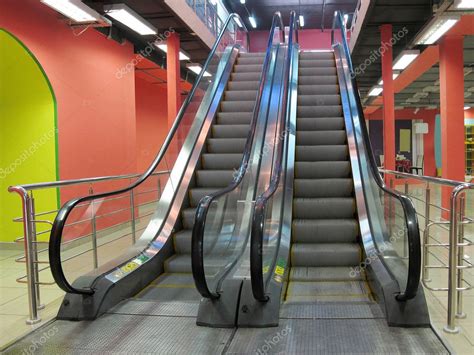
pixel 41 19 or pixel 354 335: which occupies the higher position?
pixel 41 19

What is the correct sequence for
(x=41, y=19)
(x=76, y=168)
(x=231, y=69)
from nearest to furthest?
(x=41, y=19) → (x=76, y=168) → (x=231, y=69)

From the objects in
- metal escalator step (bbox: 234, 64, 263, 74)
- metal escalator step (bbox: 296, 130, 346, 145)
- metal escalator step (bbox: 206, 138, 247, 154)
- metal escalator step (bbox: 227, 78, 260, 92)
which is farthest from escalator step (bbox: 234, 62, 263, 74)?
metal escalator step (bbox: 296, 130, 346, 145)

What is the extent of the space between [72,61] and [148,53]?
10.3 ft

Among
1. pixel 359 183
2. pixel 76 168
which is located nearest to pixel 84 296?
pixel 359 183

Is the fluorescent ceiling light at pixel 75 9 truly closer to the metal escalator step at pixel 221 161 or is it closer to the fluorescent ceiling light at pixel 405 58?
the metal escalator step at pixel 221 161

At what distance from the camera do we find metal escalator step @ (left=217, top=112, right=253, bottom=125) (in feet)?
21.7

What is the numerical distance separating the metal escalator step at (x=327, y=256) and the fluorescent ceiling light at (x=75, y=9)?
434 centimetres

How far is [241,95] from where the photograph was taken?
7250 millimetres

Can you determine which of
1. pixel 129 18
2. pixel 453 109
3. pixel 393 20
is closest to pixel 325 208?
pixel 129 18

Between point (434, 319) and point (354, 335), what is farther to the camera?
point (434, 319)

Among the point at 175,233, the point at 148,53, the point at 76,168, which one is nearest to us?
the point at 175,233

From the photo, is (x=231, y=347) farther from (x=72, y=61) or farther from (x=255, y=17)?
(x=255, y=17)

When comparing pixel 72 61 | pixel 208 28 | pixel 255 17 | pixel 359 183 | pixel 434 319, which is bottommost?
pixel 434 319

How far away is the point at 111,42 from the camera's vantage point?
8375 mm
